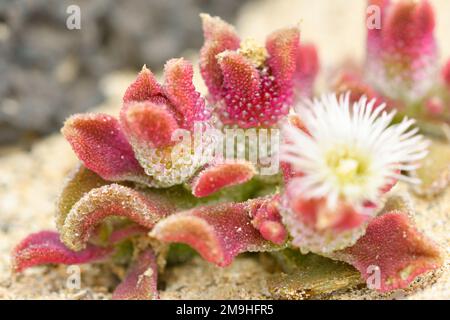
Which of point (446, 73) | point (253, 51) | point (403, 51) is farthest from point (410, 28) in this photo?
point (253, 51)

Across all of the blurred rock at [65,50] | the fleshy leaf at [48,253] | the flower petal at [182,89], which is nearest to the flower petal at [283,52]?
the flower petal at [182,89]

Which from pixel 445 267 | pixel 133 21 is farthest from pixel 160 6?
pixel 445 267

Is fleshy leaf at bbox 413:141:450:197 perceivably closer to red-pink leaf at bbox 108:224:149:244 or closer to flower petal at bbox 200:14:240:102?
flower petal at bbox 200:14:240:102

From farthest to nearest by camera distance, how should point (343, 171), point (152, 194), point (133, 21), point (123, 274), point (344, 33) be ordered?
point (344, 33), point (133, 21), point (123, 274), point (152, 194), point (343, 171)

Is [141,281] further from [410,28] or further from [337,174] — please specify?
[410,28]

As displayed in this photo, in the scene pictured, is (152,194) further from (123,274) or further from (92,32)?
(92,32)

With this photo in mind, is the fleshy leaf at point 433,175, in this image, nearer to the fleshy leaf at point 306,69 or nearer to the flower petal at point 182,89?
the fleshy leaf at point 306,69
